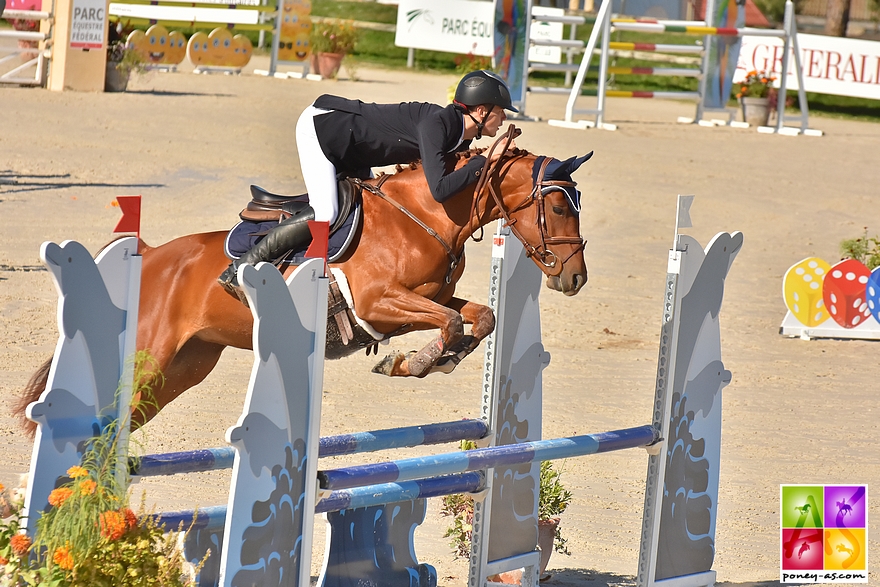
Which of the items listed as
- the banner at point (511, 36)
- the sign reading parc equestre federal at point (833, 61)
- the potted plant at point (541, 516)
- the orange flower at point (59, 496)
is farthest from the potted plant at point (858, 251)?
the sign reading parc equestre federal at point (833, 61)

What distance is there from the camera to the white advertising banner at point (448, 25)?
16.6 metres

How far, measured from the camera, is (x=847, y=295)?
7.64 meters

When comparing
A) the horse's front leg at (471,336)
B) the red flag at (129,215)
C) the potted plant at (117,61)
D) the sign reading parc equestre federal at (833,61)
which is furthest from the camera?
the sign reading parc equestre federal at (833,61)

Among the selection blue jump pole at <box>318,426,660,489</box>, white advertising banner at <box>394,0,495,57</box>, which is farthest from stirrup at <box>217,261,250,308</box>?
white advertising banner at <box>394,0,495,57</box>

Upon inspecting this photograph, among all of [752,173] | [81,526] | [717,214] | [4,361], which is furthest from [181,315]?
[752,173]

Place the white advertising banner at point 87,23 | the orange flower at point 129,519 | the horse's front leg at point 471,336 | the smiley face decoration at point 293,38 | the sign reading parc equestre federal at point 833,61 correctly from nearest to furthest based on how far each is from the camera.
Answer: the orange flower at point 129,519 < the horse's front leg at point 471,336 < the white advertising banner at point 87,23 < the smiley face decoration at point 293,38 < the sign reading parc equestre federal at point 833,61

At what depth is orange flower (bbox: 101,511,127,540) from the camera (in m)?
2.34

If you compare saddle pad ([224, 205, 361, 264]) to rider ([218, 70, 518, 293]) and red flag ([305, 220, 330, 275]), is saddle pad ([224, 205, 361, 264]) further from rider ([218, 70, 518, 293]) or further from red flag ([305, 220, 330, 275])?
red flag ([305, 220, 330, 275])

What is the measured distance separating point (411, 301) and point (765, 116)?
563 inches

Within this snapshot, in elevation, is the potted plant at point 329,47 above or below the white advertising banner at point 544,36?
below

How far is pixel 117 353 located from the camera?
2.48 meters

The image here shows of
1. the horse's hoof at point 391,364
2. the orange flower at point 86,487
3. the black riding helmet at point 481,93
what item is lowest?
the orange flower at point 86,487

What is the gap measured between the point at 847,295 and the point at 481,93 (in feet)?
16.3

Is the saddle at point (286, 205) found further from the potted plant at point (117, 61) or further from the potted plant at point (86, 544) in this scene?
the potted plant at point (117, 61)
